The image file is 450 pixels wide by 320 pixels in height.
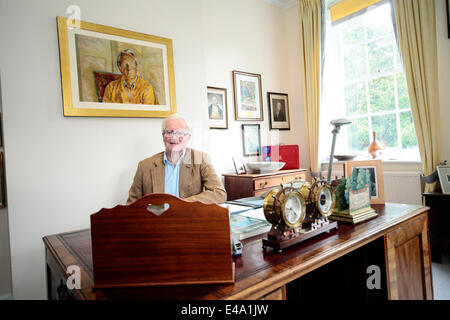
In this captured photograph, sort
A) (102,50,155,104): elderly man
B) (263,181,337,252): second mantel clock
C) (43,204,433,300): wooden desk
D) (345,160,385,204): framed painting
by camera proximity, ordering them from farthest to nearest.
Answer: (102,50,155,104): elderly man, (345,160,385,204): framed painting, (263,181,337,252): second mantel clock, (43,204,433,300): wooden desk

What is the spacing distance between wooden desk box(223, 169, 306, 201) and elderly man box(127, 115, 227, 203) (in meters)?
1.32

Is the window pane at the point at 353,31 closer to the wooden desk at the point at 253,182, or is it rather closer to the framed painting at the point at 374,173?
the wooden desk at the point at 253,182

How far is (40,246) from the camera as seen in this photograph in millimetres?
2416

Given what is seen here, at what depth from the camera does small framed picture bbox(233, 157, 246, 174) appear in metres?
3.97

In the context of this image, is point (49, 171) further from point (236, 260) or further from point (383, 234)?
point (383, 234)

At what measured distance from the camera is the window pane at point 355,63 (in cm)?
438

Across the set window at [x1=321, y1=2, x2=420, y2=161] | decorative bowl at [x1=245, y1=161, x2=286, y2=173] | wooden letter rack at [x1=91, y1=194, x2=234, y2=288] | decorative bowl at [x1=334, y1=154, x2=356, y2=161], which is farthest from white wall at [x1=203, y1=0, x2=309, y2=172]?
wooden letter rack at [x1=91, y1=194, x2=234, y2=288]

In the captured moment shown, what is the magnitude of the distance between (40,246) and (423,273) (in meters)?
2.97

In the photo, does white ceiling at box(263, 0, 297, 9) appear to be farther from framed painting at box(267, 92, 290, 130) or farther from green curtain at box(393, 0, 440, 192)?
green curtain at box(393, 0, 440, 192)

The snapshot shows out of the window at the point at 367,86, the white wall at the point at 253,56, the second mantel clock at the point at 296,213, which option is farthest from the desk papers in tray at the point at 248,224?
the window at the point at 367,86

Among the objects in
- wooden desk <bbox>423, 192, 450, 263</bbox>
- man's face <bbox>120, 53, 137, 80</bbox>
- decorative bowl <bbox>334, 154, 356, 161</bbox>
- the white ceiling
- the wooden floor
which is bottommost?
the wooden floor

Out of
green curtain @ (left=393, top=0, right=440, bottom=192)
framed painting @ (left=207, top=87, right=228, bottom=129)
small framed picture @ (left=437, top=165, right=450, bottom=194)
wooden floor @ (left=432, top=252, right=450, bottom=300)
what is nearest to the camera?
wooden floor @ (left=432, top=252, right=450, bottom=300)

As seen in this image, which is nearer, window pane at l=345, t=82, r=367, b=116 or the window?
the window

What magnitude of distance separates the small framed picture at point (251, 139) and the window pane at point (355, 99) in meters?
1.65
